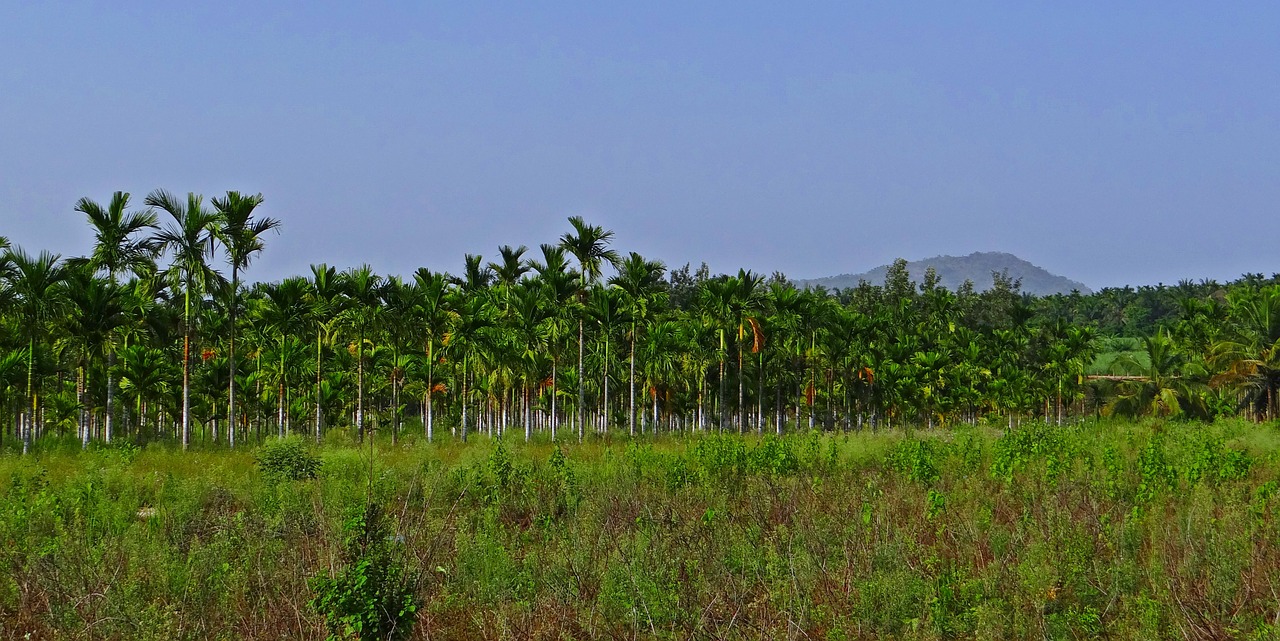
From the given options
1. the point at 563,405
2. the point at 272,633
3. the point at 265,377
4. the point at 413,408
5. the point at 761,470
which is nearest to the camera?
the point at 272,633

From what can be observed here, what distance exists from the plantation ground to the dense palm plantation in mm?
15951

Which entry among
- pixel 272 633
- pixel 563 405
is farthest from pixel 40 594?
pixel 563 405

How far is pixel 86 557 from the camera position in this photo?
1122cm

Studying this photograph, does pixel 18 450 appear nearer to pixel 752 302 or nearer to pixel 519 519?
pixel 519 519

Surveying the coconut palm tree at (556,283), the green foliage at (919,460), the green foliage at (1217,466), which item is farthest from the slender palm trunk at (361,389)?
the green foliage at (1217,466)

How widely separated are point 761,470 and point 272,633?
1200cm

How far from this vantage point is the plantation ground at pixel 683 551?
959 centimetres

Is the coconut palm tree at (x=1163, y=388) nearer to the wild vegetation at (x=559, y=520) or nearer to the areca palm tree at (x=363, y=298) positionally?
the wild vegetation at (x=559, y=520)

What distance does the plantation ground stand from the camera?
31.4ft

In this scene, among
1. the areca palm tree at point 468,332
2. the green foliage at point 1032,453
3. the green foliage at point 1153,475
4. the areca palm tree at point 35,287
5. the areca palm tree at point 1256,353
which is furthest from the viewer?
the areca palm tree at point 1256,353

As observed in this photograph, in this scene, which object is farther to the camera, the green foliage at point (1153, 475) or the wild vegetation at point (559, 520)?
the green foliage at point (1153, 475)

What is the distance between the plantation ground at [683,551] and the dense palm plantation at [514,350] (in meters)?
16.0

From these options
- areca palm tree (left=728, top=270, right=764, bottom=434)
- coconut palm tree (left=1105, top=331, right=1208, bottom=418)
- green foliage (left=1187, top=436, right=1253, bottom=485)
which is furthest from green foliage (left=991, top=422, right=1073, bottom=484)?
coconut palm tree (left=1105, top=331, right=1208, bottom=418)

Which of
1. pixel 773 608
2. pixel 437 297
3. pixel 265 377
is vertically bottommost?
pixel 773 608
